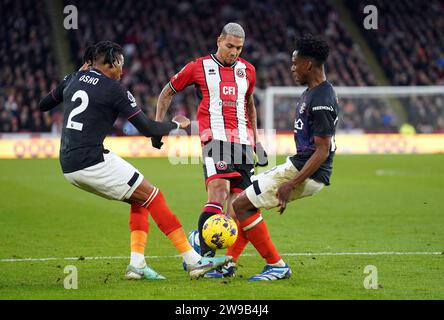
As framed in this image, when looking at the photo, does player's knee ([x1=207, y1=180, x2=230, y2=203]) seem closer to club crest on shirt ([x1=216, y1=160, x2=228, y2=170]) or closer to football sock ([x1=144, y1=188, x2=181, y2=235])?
club crest on shirt ([x1=216, y1=160, x2=228, y2=170])

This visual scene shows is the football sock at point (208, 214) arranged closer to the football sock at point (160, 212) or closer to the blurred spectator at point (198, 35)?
the football sock at point (160, 212)

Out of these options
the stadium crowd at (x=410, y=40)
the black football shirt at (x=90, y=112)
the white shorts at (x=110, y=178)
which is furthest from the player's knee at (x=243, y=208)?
the stadium crowd at (x=410, y=40)

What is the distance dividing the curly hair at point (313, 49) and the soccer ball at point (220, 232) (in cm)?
173

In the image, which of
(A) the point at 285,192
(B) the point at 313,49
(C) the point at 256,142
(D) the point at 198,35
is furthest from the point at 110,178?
(D) the point at 198,35

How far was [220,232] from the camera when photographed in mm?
8172

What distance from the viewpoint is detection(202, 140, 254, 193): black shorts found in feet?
28.9

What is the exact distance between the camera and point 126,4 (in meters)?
35.2

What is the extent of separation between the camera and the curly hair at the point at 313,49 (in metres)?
7.82

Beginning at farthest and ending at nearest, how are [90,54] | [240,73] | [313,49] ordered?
[240,73] → [90,54] → [313,49]

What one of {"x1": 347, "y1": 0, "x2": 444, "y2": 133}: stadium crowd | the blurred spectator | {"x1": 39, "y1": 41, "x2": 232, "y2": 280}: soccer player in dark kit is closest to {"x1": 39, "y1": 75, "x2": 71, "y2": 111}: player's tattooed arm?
{"x1": 39, "y1": 41, "x2": 232, "y2": 280}: soccer player in dark kit

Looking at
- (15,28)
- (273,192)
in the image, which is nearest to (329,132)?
(273,192)

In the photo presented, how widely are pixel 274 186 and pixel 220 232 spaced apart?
0.70 metres

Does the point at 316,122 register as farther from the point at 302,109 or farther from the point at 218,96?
the point at 218,96

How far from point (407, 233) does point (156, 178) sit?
10.5m
